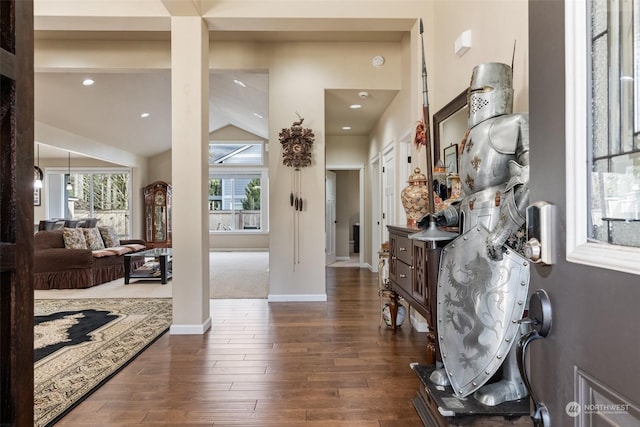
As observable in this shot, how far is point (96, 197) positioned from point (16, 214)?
35.9 feet

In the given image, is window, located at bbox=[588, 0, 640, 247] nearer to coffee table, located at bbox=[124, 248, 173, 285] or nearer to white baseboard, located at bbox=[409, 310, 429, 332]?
white baseboard, located at bbox=[409, 310, 429, 332]

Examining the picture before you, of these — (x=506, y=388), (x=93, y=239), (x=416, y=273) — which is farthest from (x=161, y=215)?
(x=506, y=388)

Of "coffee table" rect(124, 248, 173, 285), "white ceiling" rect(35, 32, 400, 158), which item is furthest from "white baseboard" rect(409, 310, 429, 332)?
"coffee table" rect(124, 248, 173, 285)

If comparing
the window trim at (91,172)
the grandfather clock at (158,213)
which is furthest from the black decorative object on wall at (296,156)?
the window trim at (91,172)

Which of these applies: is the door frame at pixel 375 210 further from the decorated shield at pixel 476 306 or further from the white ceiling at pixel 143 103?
the decorated shield at pixel 476 306

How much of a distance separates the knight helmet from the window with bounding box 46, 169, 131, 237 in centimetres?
997

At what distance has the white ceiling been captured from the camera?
16.1ft

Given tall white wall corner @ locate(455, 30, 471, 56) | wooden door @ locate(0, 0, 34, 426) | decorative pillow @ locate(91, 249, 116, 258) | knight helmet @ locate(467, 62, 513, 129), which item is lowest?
decorative pillow @ locate(91, 249, 116, 258)

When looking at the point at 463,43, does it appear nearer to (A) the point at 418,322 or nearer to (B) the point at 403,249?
(B) the point at 403,249

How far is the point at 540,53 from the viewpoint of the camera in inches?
25.0

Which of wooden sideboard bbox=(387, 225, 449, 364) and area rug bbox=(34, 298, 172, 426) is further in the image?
area rug bbox=(34, 298, 172, 426)

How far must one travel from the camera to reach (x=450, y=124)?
8.98ft

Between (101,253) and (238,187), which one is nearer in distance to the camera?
(101,253)

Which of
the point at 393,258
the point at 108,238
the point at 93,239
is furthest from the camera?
the point at 108,238
